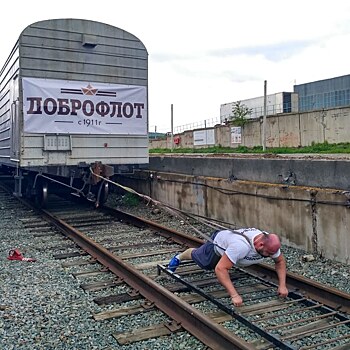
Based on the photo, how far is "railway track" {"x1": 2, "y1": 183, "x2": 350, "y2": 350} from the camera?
3896mm

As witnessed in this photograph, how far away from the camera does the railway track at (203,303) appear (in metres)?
3.90

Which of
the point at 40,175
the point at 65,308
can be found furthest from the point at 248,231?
the point at 40,175

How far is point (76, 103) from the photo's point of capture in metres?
9.99

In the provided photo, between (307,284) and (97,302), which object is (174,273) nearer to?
(97,302)

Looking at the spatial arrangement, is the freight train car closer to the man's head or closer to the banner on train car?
the banner on train car

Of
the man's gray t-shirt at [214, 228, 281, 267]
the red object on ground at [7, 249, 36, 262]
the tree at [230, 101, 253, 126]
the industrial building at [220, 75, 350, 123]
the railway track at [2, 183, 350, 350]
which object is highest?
the industrial building at [220, 75, 350, 123]

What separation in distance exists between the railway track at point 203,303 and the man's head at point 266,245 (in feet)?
1.88

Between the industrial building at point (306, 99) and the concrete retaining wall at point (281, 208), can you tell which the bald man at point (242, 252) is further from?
the industrial building at point (306, 99)

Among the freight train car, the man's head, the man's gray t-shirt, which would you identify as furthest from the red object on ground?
the man's head

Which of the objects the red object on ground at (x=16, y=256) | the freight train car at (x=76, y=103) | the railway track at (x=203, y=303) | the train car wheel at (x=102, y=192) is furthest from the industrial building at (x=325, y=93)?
the red object on ground at (x=16, y=256)

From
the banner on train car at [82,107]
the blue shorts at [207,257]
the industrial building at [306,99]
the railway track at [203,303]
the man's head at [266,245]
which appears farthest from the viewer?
the industrial building at [306,99]

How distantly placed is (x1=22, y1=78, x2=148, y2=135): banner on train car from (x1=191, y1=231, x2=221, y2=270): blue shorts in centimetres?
553

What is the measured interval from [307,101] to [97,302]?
42.5 meters

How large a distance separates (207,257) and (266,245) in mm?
1020
